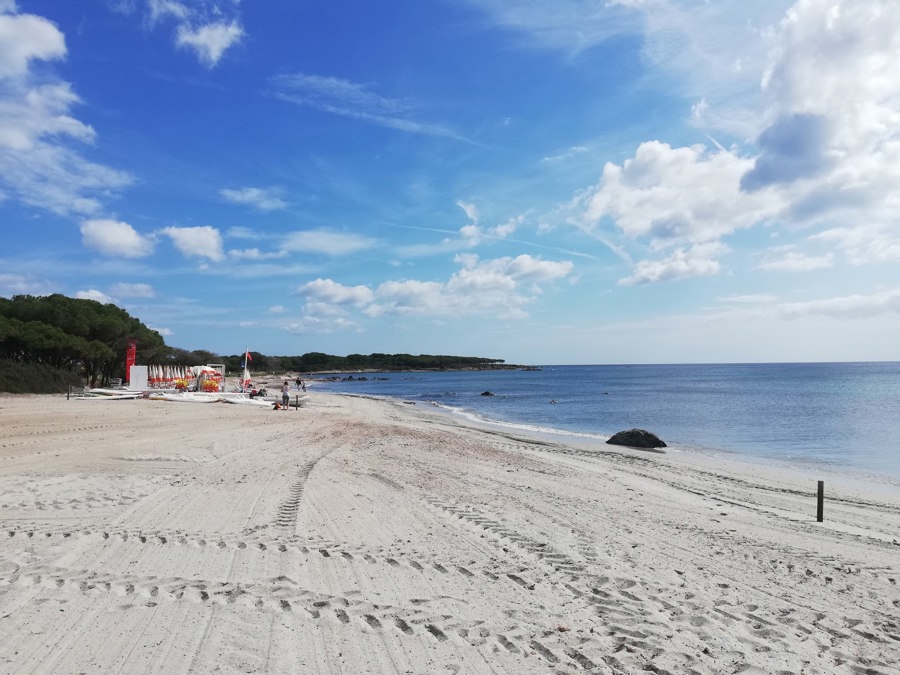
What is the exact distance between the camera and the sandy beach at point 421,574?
13.5ft

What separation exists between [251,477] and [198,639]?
6985 mm

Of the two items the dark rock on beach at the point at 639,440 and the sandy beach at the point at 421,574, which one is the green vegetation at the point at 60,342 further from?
the dark rock on beach at the point at 639,440

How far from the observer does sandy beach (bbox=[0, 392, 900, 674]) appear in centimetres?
412

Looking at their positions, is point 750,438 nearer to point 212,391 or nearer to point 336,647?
point 336,647

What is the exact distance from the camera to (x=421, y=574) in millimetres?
5691

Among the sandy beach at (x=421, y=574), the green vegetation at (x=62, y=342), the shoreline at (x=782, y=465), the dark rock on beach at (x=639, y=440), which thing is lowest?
the shoreline at (x=782, y=465)

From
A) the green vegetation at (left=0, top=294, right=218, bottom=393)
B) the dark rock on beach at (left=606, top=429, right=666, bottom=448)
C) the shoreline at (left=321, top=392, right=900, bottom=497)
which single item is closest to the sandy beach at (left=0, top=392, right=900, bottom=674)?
the shoreline at (left=321, top=392, right=900, bottom=497)

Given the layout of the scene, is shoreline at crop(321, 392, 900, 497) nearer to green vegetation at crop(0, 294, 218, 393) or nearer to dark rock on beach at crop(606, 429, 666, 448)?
dark rock on beach at crop(606, 429, 666, 448)

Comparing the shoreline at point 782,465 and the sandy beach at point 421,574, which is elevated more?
the sandy beach at point 421,574

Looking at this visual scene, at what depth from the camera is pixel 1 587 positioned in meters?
4.88

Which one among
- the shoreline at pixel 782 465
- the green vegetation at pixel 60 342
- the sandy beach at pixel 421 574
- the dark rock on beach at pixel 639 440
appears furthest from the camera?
the green vegetation at pixel 60 342

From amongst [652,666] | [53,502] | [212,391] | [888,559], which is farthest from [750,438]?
[212,391]

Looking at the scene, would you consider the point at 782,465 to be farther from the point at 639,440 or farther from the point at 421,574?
the point at 421,574

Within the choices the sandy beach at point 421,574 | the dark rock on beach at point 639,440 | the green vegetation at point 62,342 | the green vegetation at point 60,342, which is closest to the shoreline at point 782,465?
the dark rock on beach at point 639,440
